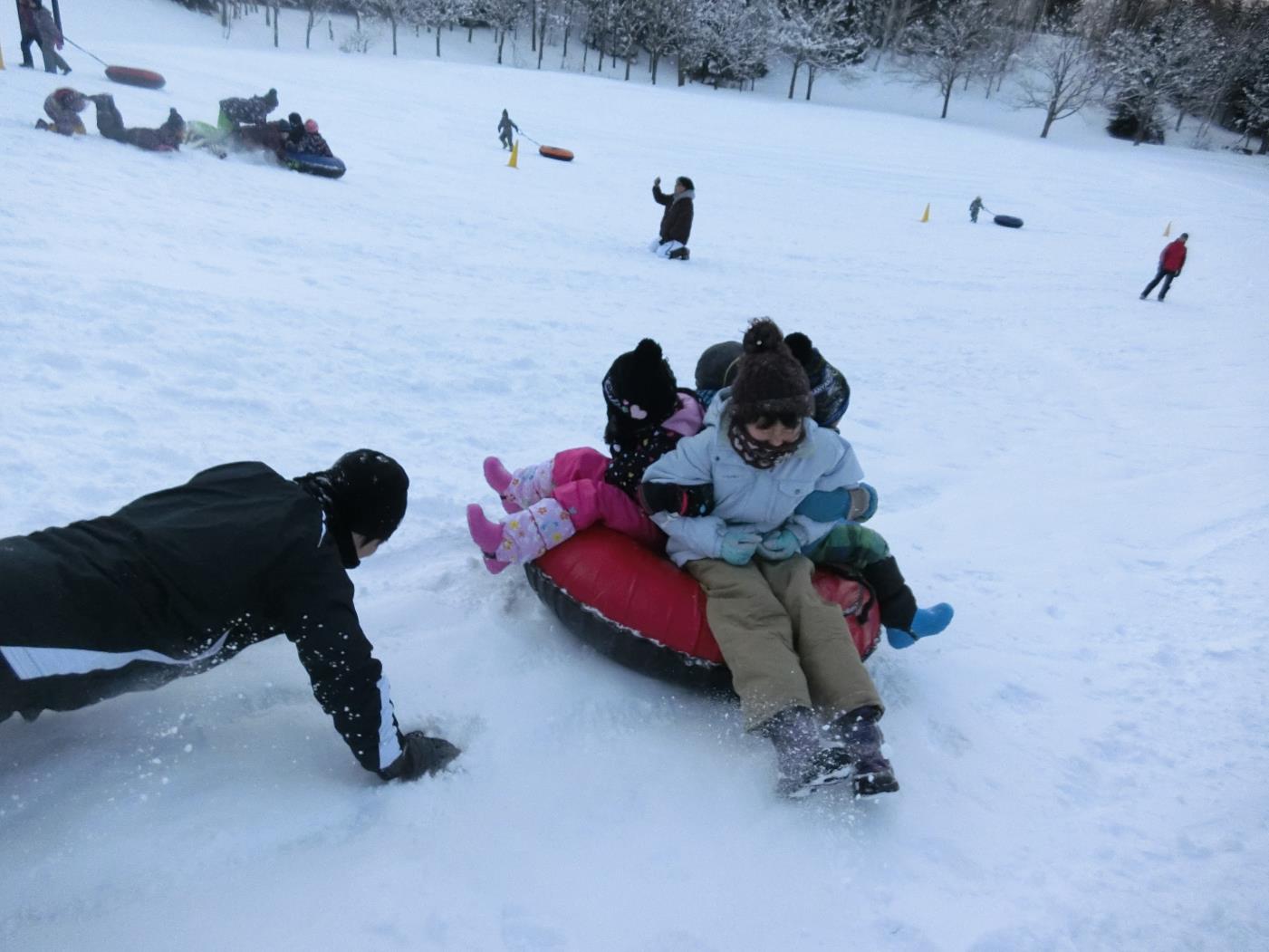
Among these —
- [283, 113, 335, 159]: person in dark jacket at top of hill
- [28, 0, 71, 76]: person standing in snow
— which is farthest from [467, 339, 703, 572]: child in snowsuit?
[28, 0, 71, 76]: person standing in snow

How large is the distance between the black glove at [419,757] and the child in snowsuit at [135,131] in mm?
9143

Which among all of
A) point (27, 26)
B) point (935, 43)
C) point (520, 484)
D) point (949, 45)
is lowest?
point (520, 484)

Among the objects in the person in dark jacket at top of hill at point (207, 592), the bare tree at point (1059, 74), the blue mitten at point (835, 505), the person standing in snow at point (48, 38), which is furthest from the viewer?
the bare tree at point (1059, 74)

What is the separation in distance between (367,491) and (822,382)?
185 centimetres

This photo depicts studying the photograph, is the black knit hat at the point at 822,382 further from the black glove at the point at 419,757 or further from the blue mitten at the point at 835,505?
the black glove at the point at 419,757

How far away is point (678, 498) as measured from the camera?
2.91 metres

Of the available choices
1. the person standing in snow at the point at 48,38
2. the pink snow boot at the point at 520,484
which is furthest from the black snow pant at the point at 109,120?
the pink snow boot at the point at 520,484

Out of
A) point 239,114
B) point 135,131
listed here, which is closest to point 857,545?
point 135,131

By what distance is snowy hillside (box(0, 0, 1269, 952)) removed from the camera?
2.16m

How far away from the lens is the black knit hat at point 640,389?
310 cm

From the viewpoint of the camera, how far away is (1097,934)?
226 centimetres

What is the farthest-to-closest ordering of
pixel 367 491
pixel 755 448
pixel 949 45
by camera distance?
pixel 949 45, pixel 755 448, pixel 367 491

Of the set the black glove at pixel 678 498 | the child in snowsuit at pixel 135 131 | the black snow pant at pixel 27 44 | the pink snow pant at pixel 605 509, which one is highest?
the black snow pant at pixel 27 44

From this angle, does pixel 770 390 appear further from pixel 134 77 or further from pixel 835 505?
pixel 134 77
